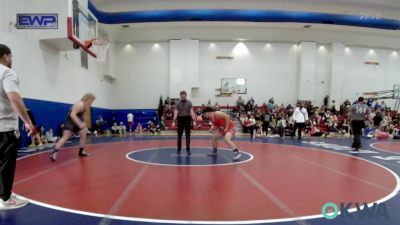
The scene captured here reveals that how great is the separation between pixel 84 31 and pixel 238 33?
13.7 meters

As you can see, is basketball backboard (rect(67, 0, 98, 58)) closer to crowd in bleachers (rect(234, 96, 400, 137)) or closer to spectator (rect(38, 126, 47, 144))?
spectator (rect(38, 126, 47, 144))

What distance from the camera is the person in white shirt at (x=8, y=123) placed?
3244mm

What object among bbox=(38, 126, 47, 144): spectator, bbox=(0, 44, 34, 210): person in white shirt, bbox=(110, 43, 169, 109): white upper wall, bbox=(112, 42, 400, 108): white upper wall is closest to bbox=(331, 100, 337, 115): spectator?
bbox=(112, 42, 400, 108): white upper wall

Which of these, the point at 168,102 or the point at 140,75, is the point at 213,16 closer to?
the point at 168,102

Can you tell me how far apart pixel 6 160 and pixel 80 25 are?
9485mm

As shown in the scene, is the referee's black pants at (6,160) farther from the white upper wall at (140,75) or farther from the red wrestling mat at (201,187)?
the white upper wall at (140,75)

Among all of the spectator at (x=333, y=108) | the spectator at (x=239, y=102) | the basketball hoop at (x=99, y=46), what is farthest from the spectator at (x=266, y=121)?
the basketball hoop at (x=99, y=46)

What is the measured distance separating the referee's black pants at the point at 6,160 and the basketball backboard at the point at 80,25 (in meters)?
7.95

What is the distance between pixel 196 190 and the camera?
428 cm

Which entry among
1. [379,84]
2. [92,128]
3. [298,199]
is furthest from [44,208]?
[379,84]

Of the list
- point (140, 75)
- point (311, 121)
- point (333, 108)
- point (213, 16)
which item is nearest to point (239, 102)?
point (311, 121)

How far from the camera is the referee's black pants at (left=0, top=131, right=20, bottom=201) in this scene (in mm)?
3330

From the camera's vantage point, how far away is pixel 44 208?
3.42 metres

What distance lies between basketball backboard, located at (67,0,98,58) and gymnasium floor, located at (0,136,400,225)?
5496 millimetres
